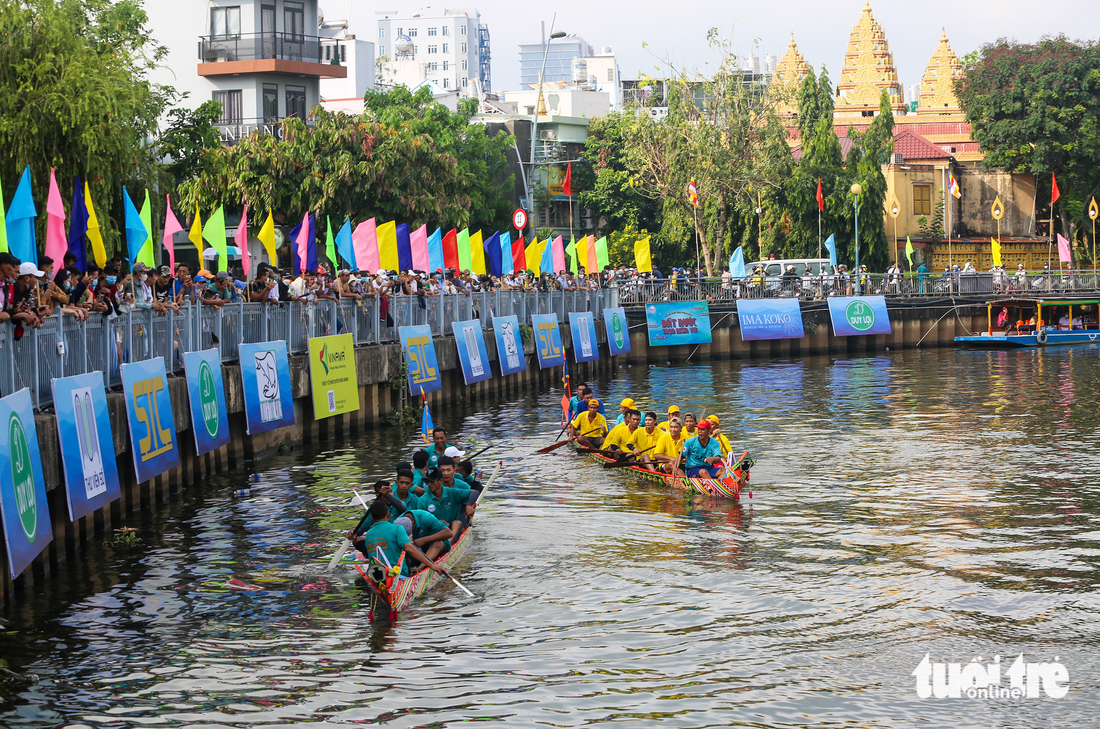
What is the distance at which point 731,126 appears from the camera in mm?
60656

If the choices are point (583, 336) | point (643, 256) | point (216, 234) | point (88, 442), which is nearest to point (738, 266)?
point (643, 256)

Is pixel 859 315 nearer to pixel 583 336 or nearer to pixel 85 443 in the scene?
pixel 583 336

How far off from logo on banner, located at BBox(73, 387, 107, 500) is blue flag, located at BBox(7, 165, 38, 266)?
227cm

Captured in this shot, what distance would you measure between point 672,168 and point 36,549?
166 ft

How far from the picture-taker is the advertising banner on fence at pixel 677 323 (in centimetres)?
5234

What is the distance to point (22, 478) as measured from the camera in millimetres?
12883

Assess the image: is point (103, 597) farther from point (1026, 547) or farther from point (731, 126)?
point (731, 126)

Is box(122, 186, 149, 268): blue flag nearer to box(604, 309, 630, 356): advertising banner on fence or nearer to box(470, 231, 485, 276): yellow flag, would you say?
box(470, 231, 485, 276): yellow flag

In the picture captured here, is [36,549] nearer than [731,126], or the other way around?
Answer: [36,549]

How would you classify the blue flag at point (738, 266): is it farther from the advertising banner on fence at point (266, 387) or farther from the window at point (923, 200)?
the advertising banner on fence at point (266, 387)

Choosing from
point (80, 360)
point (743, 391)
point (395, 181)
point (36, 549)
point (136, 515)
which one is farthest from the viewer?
point (395, 181)

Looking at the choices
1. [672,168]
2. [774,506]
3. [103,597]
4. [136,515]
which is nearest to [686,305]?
[672,168]

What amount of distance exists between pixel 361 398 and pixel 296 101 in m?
28.3

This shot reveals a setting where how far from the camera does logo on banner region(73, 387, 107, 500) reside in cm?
1520
